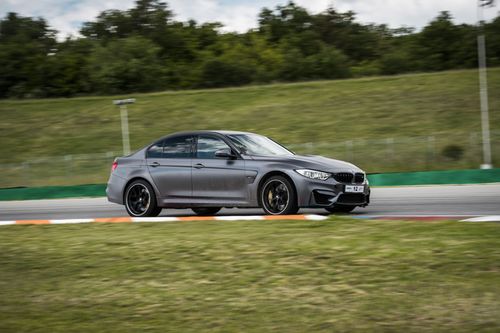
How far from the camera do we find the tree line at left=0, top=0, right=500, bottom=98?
214 feet

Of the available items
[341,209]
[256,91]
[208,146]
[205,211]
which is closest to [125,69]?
[256,91]

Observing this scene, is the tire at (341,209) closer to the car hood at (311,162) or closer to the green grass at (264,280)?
the car hood at (311,162)

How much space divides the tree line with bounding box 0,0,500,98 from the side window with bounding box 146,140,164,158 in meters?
51.1

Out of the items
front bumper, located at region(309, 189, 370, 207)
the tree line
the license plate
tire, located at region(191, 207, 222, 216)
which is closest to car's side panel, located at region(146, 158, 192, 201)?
tire, located at region(191, 207, 222, 216)

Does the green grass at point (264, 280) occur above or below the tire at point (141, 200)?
below

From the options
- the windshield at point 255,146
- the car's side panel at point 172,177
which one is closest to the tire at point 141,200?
the car's side panel at point 172,177

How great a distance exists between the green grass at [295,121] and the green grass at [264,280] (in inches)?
958

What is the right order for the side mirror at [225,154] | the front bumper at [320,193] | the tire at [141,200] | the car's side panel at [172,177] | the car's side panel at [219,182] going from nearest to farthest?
the front bumper at [320,193], the car's side panel at [219,182], the side mirror at [225,154], the car's side panel at [172,177], the tire at [141,200]

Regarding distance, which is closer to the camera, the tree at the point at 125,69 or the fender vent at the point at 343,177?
the fender vent at the point at 343,177

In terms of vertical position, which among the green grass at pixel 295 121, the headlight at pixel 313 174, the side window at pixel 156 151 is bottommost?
the headlight at pixel 313 174

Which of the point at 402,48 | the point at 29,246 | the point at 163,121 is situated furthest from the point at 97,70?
the point at 29,246

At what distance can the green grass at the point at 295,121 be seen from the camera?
33062 mm

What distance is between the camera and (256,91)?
5459 cm

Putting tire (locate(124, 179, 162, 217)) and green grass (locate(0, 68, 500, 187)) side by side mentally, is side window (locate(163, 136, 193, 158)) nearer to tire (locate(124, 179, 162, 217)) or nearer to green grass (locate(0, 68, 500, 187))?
tire (locate(124, 179, 162, 217))
